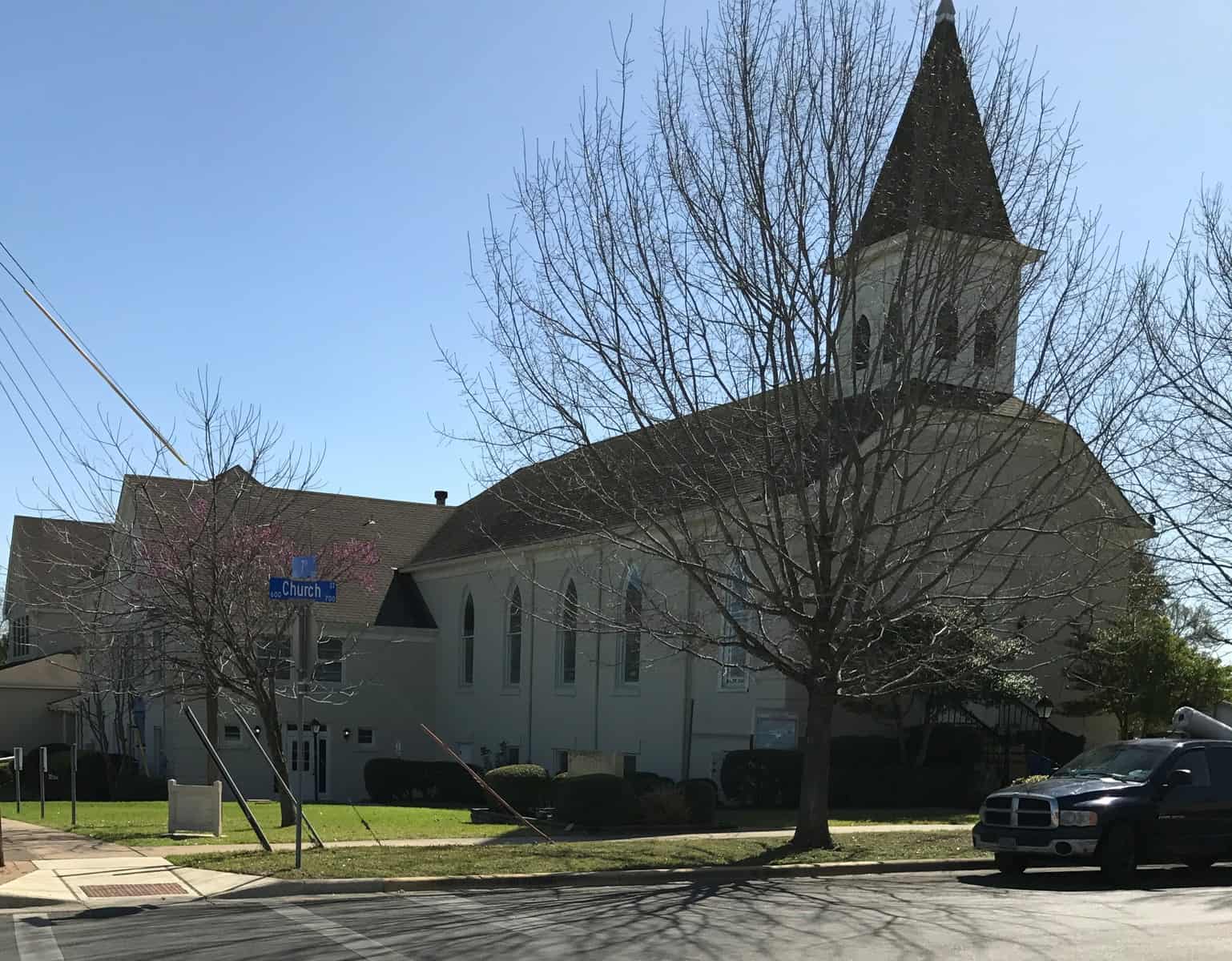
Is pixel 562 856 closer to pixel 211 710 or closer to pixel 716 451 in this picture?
pixel 716 451

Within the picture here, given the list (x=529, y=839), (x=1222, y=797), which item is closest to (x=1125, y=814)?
(x=1222, y=797)

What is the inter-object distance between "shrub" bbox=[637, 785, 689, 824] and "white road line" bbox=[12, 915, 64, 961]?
36.9 ft

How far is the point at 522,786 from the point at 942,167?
640 inches

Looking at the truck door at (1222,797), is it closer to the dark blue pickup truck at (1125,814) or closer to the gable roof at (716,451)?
the dark blue pickup truck at (1125,814)

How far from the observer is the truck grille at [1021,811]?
15727mm

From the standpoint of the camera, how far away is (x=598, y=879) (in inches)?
602

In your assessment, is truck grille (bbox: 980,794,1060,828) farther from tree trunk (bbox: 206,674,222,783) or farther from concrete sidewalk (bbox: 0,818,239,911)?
tree trunk (bbox: 206,674,222,783)

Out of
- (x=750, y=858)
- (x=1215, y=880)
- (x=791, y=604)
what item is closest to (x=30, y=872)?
(x=750, y=858)

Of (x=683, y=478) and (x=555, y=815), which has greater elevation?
(x=683, y=478)

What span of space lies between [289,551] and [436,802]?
8.72m

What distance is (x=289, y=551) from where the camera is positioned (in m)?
30.0

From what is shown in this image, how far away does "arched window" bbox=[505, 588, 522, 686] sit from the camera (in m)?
40.9

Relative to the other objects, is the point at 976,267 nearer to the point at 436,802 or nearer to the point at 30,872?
the point at 30,872

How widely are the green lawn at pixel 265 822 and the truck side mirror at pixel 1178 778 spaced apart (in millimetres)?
9801
